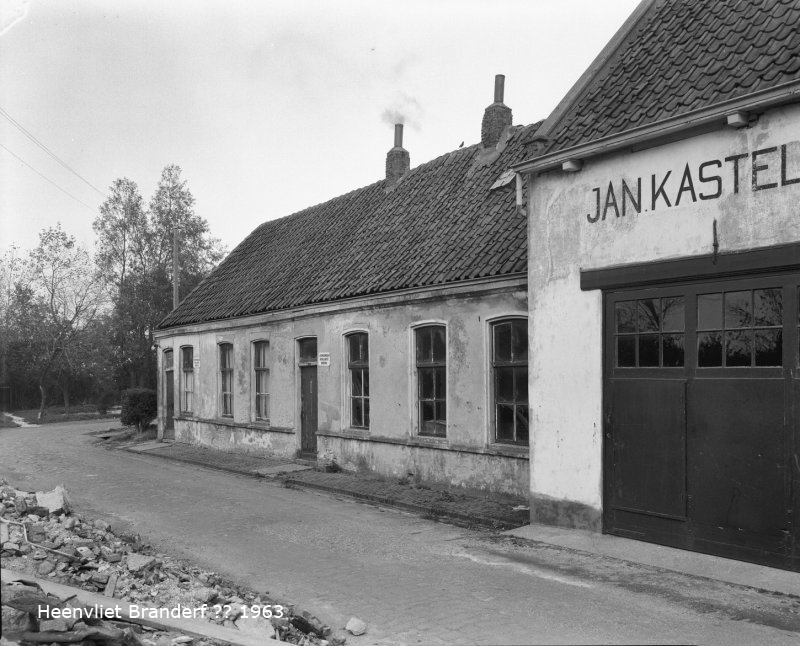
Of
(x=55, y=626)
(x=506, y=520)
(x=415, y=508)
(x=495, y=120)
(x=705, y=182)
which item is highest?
(x=495, y=120)

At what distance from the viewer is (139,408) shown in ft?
85.6

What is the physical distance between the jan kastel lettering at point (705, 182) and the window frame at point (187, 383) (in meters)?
16.1

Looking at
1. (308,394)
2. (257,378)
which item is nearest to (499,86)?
(308,394)

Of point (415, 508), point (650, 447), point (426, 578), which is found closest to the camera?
point (426, 578)

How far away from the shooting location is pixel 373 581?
737 centimetres

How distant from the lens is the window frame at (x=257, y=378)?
60.6 ft

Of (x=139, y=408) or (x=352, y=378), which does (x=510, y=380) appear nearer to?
(x=352, y=378)

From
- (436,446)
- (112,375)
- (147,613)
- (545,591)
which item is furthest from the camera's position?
(112,375)

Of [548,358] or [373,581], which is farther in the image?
[548,358]

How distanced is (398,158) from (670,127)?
11.1 meters

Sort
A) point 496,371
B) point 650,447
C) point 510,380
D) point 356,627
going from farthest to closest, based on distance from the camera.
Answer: point 496,371 < point 510,380 < point 650,447 < point 356,627

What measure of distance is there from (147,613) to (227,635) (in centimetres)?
83

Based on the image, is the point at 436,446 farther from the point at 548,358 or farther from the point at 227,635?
the point at 227,635

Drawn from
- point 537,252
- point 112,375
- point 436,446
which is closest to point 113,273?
point 112,375
